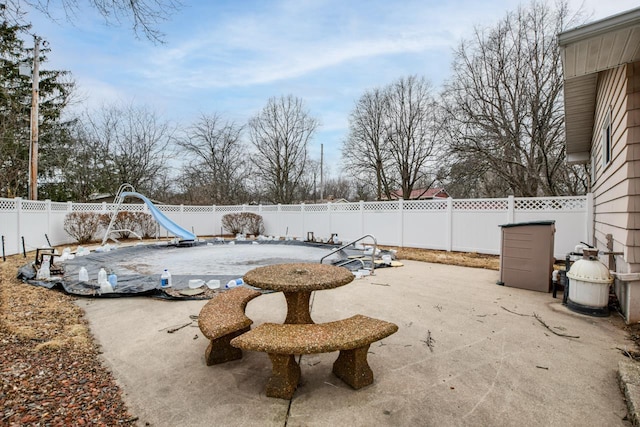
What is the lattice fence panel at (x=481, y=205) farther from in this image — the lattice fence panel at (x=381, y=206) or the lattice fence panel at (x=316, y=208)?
the lattice fence panel at (x=316, y=208)

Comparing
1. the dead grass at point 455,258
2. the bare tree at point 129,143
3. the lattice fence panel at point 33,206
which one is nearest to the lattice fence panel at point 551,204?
the dead grass at point 455,258

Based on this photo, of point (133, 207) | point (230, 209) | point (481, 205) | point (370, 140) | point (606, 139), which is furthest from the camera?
point (370, 140)

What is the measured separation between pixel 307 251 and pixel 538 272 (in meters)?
5.79

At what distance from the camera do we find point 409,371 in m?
2.09

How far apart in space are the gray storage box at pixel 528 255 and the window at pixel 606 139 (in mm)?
1314

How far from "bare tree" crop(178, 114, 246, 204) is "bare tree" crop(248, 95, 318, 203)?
1.56 meters

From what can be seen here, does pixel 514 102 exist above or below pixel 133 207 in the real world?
above

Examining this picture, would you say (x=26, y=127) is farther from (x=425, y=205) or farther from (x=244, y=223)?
(x=425, y=205)

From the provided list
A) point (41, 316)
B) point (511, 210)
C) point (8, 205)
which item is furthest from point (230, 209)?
point (511, 210)

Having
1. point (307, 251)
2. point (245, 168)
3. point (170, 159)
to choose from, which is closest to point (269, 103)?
point (245, 168)

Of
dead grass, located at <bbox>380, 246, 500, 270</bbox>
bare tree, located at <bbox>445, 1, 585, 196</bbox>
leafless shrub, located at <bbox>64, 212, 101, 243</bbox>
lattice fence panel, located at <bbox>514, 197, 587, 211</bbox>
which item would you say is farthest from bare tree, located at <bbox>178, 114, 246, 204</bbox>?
lattice fence panel, located at <bbox>514, 197, 587, 211</bbox>

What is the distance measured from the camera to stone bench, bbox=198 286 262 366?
2.04 m

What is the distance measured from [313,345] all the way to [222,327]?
30.2 inches

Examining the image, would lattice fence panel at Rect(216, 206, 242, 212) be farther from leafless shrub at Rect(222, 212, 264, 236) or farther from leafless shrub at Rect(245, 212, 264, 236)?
leafless shrub at Rect(245, 212, 264, 236)
